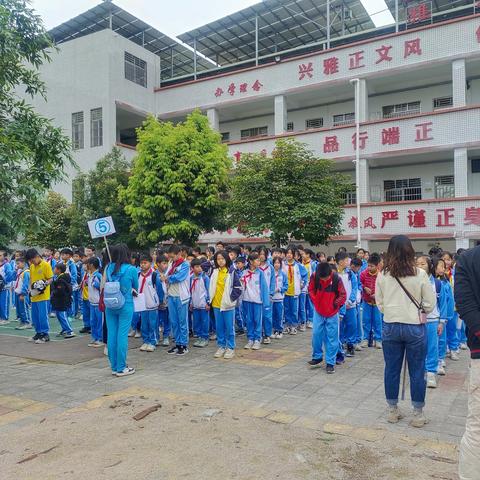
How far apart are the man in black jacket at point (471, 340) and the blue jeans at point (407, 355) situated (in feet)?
4.40

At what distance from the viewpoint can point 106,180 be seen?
16.4 m

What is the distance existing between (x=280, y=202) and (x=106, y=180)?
22.1 feet

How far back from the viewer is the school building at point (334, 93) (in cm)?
1692

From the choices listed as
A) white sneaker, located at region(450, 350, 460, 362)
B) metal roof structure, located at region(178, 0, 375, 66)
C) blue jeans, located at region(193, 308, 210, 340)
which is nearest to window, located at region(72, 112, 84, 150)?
metal roof structure, located at region(178, 0, 375, 66)

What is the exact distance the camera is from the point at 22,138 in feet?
19.2

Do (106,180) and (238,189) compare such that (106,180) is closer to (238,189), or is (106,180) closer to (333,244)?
(238,189)

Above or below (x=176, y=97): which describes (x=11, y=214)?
below

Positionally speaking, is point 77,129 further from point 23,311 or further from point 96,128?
point 23,311

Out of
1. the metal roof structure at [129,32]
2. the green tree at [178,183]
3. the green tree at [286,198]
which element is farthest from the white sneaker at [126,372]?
the metal roof structure at [129,32]

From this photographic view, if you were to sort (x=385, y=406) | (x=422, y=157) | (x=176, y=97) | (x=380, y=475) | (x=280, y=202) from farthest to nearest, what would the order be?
(x=176, y=97), (x=422, y=157), (x=280, y=202), (x=385, y=406), (x=380, y=475)

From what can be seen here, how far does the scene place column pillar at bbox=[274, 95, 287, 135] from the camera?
20219 mm

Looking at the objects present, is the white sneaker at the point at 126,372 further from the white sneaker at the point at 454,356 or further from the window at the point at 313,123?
the window at the point at 313,123

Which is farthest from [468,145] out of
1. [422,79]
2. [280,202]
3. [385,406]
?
[385,406]

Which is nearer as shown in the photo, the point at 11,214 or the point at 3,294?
the point at 11,214
